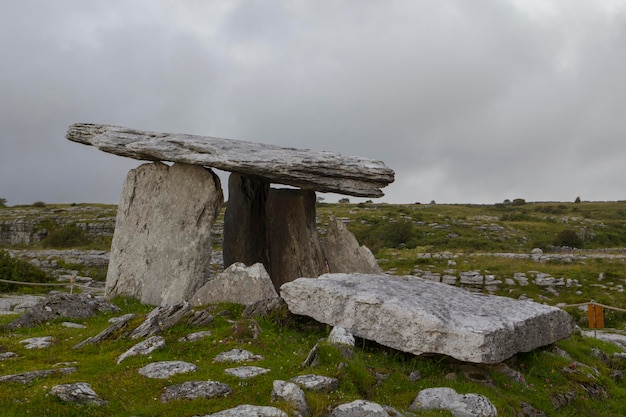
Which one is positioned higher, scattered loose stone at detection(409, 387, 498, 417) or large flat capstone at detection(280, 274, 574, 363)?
large flat capstone at detection(280, 274, 574, 363)

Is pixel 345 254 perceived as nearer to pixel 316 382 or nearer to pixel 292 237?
pixel 292 237

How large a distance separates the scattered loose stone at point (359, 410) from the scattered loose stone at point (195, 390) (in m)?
1.62

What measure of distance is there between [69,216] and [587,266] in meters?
43.5

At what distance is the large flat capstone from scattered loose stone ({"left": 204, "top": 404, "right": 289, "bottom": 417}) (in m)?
3.67

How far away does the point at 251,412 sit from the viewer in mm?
8141

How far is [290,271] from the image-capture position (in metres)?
20.3

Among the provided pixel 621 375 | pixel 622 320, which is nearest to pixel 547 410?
pixel 621 375

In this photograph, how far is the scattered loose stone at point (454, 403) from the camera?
30.2 feet

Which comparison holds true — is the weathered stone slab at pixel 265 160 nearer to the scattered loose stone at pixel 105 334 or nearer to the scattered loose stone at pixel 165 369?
the scattered loose stone at pixel 105 334

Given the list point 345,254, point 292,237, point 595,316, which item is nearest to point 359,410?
point 292,237

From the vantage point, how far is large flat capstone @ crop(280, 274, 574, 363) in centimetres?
1074

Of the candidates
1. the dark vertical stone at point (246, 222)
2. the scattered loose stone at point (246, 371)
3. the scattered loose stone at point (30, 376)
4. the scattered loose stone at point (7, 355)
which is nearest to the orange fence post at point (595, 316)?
the dark vertical stone at point (246, 222)

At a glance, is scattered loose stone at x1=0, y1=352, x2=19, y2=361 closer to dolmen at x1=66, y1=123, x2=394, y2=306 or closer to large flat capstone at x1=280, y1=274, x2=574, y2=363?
dolmen at x1=66, y1=123, x2=394, y2=306

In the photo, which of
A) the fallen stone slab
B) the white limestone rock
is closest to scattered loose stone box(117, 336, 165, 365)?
the white limestone rock
